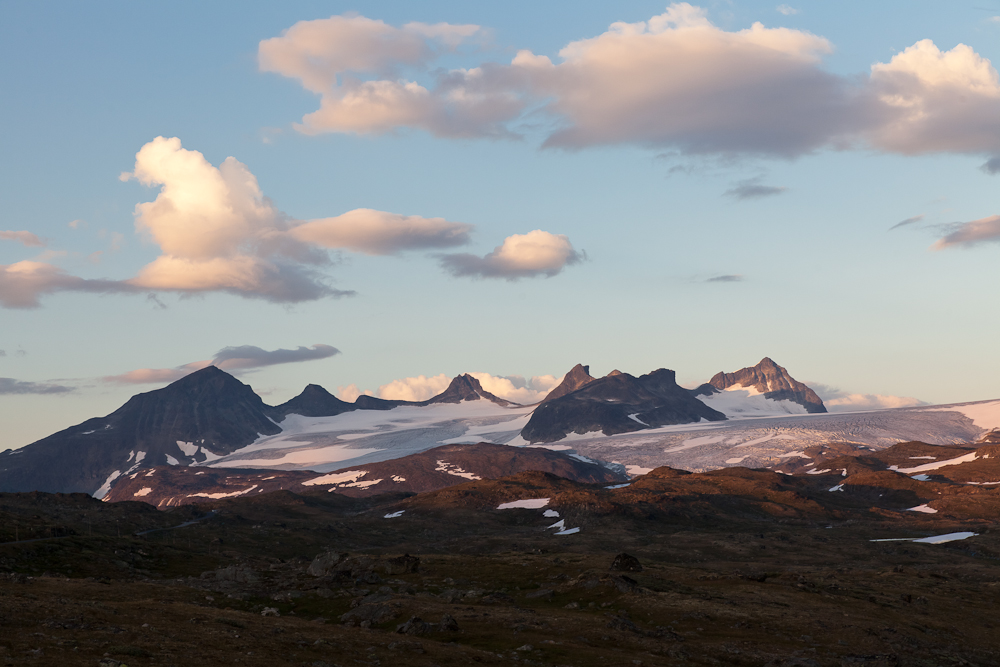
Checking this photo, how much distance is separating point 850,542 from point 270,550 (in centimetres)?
13642

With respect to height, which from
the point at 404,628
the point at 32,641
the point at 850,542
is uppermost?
the point at 32,641

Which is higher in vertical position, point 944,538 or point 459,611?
point 459,611

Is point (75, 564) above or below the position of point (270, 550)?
above

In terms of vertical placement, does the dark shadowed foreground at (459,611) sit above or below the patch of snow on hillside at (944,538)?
above

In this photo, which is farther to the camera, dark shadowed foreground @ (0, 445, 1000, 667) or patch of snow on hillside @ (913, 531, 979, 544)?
patch of snow on hillside @ (913, 531, 979, 544)

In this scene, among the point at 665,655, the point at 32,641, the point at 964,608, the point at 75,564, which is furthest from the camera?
the point at 75,564

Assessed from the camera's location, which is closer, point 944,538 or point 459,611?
point 459,611

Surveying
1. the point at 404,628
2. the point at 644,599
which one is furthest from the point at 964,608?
the point at 404,628

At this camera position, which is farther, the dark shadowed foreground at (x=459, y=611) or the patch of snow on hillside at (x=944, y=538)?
the patch of snow on hillside at (x=944, y=538)

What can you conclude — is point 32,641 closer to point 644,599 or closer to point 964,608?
point 644,599

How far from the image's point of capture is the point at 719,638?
71438 mm

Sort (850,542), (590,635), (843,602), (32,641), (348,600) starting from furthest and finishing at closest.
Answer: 1. (850,542)
2. (843,602)
3. (348,600)
4. (590,635)
5. (32,641)

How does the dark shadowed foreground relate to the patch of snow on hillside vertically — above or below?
above

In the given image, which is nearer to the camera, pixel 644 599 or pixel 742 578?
pixel 644 599
